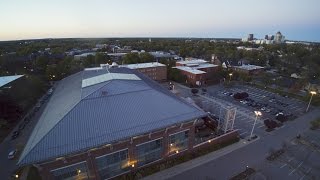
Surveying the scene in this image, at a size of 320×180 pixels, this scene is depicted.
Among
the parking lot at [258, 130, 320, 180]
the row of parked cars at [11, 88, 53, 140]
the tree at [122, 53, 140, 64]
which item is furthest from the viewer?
the tree at [122, 53, 140, 64]

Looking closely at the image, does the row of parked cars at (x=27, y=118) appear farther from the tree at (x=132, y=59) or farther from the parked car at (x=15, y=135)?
the tree at (x=132, y=59)

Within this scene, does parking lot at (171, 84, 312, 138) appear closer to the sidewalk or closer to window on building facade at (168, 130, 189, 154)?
the sidewalk

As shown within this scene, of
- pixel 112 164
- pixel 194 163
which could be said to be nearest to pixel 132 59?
pixel 194 163

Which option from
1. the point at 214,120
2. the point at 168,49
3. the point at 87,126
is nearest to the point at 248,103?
the point at 214,120

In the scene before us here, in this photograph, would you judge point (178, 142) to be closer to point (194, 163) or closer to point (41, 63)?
point (194, 163)

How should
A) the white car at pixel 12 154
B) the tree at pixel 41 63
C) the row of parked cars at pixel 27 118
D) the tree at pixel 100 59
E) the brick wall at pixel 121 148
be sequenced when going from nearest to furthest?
the brick wall at pixel 121 148 → the white car at pixel 12 154 → the row of parked cars at pixel 27 118 → the tree at pixel 41 63 → the tree at pixel 100 59

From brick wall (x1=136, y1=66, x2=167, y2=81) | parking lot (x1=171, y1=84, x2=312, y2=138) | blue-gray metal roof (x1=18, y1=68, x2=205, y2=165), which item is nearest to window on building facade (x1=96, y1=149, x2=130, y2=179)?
blue-gray metal roof (x1=18, y1=68, x2=205, y2=165)

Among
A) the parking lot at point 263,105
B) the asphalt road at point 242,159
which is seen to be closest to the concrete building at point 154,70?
the parking lot at point 263,105
